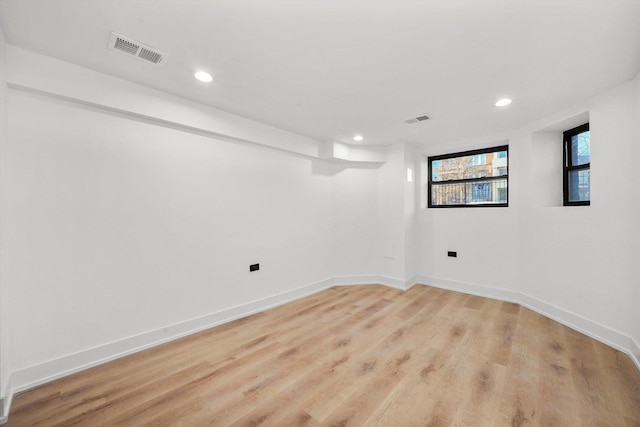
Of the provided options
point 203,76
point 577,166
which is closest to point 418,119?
point 577,166

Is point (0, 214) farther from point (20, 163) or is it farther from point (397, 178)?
point (397, 178)

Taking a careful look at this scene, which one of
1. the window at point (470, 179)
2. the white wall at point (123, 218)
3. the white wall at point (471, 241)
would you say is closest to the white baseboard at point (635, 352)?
the white wall at point (471, 241)

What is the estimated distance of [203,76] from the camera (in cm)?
229

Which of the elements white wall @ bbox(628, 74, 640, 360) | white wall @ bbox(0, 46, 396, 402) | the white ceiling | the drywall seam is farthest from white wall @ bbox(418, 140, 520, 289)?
the drywall seam

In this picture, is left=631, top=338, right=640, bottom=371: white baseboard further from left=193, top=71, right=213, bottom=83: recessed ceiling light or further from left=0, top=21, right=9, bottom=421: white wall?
left=0, top=21, right=9, bottom=421: white wall

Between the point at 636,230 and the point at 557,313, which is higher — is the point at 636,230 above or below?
above

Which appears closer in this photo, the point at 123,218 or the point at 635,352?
the point at 635,352

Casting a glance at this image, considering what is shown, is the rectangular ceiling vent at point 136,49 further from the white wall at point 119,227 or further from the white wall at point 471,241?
the white wall at point 471,241

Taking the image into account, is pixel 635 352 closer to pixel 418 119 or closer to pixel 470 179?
pixel 470 179

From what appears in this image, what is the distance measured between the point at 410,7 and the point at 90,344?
3623 mm

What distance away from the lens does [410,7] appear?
1505 millimetres

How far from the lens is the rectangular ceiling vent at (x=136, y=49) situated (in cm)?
181

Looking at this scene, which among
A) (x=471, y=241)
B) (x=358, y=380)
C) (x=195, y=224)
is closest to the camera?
(x=358, y=380)

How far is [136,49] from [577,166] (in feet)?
16.2
